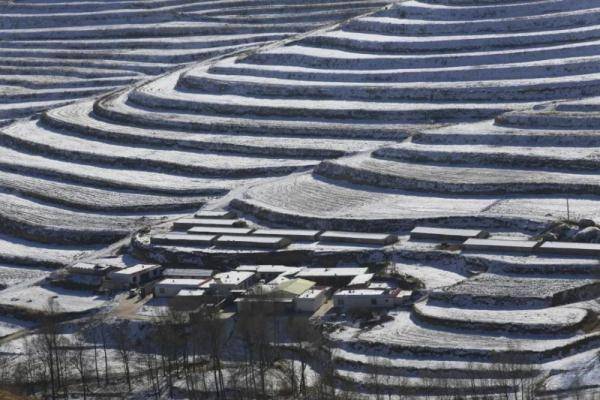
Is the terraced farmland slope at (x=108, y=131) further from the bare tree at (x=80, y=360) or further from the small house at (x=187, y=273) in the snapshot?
the bare tree at (x=80, y=360)

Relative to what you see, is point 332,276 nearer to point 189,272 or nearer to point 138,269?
point 189,272

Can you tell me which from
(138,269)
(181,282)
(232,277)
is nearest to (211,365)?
(232,277)

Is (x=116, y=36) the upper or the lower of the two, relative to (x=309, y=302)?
upper

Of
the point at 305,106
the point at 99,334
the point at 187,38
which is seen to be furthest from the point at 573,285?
the point at 187,38

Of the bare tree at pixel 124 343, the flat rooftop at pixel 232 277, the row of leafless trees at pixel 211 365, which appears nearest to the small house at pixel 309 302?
the row of leafless trees at pixel 211 365

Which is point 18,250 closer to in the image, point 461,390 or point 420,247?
point 420,247

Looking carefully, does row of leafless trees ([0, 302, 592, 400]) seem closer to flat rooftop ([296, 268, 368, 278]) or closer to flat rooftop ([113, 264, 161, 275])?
flat rooftop ([113, 264, 161, 275])
